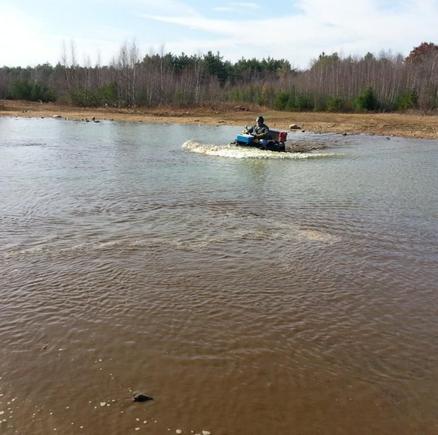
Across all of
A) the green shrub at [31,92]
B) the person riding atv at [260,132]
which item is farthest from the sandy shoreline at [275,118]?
the person riding atv at [260,132]

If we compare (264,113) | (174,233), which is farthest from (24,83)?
(174,233)

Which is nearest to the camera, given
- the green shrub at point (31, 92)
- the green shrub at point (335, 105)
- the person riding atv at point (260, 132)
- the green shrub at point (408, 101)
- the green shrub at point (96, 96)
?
the person riding atv at point (260, 132)

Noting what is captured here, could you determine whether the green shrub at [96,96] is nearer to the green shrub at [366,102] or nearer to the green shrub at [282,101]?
the green shrub at [282,101]

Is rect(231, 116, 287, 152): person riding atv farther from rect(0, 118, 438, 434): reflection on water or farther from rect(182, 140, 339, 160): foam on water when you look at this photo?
rect(0, 118, 438, 434): reflection on water

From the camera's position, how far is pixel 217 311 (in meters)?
6.91

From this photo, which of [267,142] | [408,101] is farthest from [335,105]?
[267,142]

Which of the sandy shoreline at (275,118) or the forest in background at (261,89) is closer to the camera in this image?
the sandy shoreline at (275,118)

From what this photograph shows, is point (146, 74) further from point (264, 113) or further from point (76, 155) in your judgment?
point (76, 155)

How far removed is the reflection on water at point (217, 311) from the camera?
4832 mm

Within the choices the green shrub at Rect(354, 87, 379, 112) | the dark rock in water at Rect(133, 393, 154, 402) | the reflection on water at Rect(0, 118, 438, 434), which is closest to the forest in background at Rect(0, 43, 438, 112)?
the green shrub at Rect(354, 87, 379, 112)

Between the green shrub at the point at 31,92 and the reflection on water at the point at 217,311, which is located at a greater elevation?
the green shrub at the point at 31,92

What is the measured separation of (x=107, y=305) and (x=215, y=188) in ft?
30.9

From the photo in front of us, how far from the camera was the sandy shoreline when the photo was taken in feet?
133

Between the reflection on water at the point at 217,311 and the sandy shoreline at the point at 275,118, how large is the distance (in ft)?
88.0
